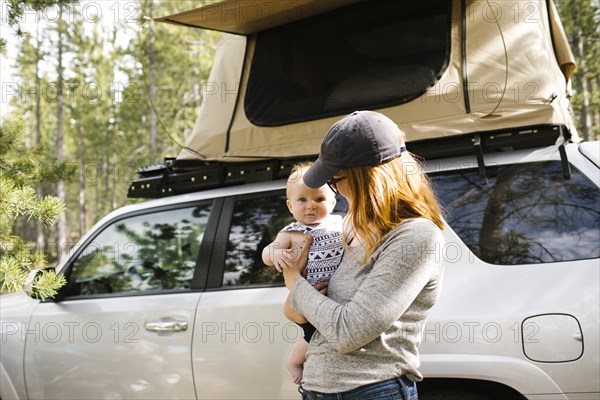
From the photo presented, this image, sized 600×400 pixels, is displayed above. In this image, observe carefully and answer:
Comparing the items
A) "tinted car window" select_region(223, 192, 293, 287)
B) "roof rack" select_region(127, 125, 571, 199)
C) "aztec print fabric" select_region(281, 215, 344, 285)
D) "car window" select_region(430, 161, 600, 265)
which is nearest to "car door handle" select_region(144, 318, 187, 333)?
"tinted car window" select_region(223, 192, 293, 287)

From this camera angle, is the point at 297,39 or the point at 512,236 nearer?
the point at 512,236

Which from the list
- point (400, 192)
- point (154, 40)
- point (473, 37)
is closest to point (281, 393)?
point (400, 192)

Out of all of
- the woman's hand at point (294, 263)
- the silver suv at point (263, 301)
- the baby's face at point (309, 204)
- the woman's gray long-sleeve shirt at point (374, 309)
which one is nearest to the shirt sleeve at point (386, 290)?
the woman's gray long-sleeve shirt at point (374, 309)

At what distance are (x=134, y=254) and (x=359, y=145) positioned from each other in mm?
2549

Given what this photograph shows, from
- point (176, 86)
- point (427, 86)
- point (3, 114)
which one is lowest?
point (176, 86)

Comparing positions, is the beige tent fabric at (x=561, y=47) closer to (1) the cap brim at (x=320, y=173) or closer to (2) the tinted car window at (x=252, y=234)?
(2) the tinted car window at (x=252, y=234)

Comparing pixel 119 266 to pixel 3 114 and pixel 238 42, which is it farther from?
pixel 238 42

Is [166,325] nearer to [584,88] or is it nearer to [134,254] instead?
[134,254]

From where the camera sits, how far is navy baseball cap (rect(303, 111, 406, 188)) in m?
1.68

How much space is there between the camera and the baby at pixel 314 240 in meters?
1.98

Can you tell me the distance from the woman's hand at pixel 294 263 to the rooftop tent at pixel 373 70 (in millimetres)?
1230

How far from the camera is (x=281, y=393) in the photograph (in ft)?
9.64

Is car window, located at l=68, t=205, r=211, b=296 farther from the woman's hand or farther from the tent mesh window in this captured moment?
the woman's hand

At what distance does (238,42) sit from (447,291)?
227 centimetres
